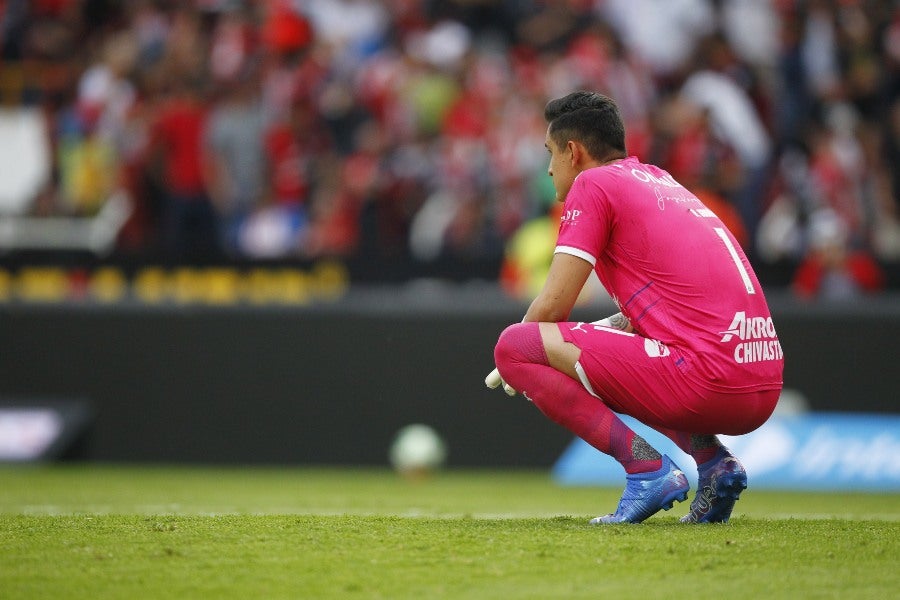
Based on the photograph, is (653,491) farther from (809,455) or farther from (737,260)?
(809,455)

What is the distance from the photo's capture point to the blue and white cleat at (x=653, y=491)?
5.91 m

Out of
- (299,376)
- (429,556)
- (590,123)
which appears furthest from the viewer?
(299,376)

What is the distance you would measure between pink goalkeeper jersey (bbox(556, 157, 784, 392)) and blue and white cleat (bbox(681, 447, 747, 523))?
421 mm

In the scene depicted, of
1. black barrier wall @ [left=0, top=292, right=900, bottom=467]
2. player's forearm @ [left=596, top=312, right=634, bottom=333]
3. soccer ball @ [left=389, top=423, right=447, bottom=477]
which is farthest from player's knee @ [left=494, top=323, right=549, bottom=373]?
black barrier wall @ [left=0, top=292, right=900, bottom=467]

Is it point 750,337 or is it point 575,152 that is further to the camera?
point 575,152

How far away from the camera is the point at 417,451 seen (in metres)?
12.2

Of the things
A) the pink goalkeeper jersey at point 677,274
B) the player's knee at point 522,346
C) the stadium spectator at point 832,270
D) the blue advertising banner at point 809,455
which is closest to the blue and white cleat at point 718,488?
the pink goalkeeper jersey at point 677,274

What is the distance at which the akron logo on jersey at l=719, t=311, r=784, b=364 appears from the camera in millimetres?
5879

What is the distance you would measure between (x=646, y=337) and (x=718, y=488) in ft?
2.54

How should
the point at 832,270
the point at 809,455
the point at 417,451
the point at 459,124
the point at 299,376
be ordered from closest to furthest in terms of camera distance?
1. the point at 809,455
2. the point at 417,451
3. the point at 832,270
4. the point at 299,376
5. the point at 459,124

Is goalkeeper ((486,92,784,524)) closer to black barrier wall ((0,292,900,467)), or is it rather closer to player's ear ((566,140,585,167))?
player's ear ((566,140,585,167))

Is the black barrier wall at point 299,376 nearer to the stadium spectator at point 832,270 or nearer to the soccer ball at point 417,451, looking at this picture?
the soccer ball at point 417,451

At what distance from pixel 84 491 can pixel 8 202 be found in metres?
9.06

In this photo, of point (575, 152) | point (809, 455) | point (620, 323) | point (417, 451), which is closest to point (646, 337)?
point (620, 323)
